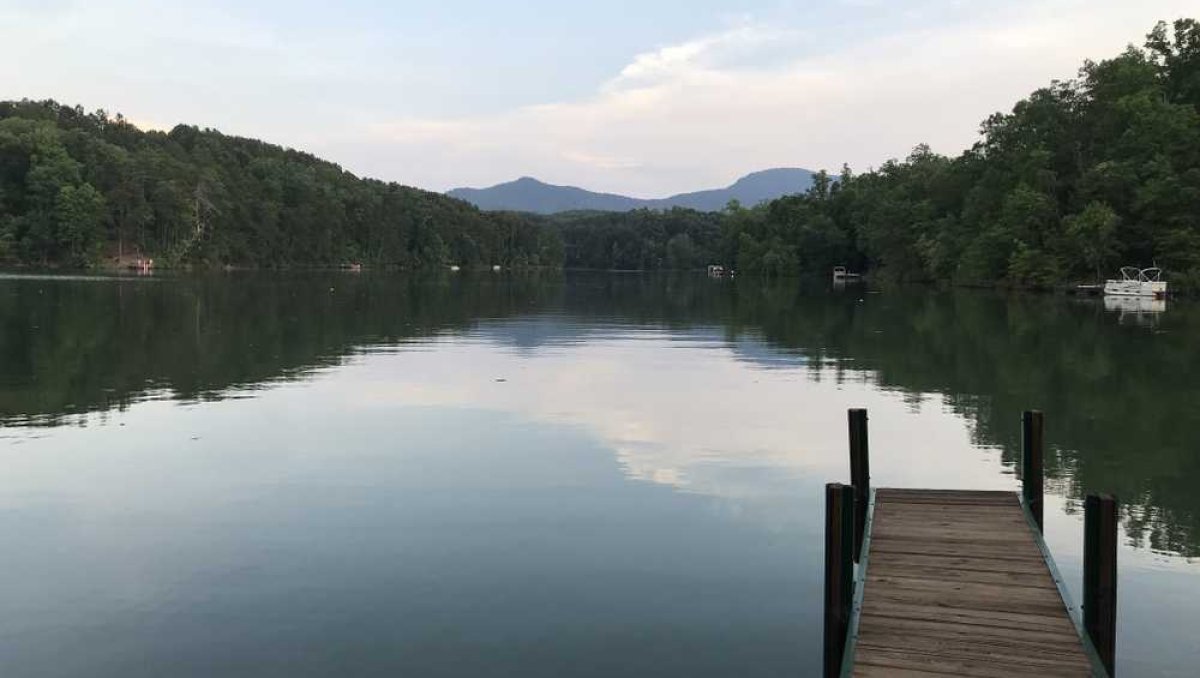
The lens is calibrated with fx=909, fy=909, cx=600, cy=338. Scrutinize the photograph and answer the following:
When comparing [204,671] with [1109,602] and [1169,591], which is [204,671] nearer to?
[1109,602]

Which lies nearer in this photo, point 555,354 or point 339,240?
point 555,354

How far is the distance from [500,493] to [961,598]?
646cm

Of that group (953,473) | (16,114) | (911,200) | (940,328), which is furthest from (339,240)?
(953,473)

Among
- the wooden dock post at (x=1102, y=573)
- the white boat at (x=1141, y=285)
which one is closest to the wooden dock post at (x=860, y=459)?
the wooden dock post at (x=1102, y=573)

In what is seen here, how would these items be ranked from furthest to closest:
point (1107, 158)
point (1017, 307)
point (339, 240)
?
point (339, 240)
point (1107, 158)
point (1017, 307)

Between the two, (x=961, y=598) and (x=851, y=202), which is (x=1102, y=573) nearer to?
(x=961, y=598)

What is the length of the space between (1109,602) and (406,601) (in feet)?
19.1

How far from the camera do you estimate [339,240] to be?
181 metres

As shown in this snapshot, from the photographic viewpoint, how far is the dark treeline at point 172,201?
399 ft

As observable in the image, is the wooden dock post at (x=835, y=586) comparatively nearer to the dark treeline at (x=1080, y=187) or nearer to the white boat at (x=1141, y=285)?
the white boat at (x=1141, y=285)

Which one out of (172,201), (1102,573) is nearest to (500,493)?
(1102,573)

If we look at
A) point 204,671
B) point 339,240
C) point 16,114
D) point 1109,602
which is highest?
point 16,114

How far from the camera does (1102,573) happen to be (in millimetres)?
6625

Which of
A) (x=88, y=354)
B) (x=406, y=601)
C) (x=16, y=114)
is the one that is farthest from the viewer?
(x=16, y=114)
